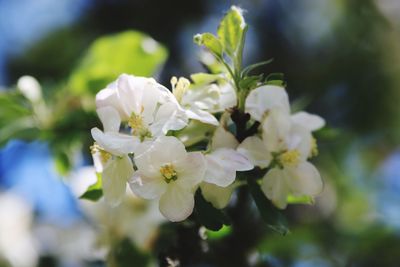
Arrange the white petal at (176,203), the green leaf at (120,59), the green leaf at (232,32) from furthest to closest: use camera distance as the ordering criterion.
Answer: the green leaf at (120,59)
the green leaf at (232,32)
the white petal at (176,203)

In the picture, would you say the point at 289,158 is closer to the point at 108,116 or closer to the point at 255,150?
the point at 255,150

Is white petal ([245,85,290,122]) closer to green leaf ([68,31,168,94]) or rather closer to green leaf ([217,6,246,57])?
green leaf ([217,6,246,57])

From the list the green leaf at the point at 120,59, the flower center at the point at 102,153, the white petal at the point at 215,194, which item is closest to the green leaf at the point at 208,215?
the white petal at the point at 215,194

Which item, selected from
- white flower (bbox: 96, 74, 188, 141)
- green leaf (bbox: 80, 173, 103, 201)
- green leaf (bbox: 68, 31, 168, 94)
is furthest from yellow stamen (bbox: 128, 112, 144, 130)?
green leaf (bbox: 68, 31, 168, 94)

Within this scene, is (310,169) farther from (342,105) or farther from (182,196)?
(342,105)

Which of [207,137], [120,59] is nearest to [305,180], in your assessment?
[207,137]

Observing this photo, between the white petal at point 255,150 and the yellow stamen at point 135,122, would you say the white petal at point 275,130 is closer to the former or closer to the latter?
the white petal at point 255,150
